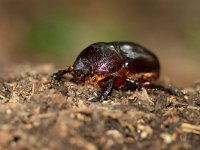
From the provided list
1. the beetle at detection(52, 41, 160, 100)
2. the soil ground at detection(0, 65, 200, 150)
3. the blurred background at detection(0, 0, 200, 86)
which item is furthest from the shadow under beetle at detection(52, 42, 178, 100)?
the blurred background at detection(0, 0, 200, 86)

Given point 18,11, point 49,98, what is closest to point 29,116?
point 49,98

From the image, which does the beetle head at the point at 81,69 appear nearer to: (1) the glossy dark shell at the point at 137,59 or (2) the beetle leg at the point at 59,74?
(2) the beetle leg at the point at 59,74

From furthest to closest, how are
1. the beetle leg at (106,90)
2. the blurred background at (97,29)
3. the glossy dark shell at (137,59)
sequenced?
the blurred background at (97,29) < the glossy dark shell at (137,59) < the beetle leg at (106,90)

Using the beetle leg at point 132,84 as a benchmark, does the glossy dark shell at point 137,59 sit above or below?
above

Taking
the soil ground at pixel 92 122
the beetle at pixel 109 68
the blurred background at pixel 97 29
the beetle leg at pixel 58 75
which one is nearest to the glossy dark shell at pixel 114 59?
the beetle at pixel 109 68

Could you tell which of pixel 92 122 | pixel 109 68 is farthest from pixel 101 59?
pixel 92 122

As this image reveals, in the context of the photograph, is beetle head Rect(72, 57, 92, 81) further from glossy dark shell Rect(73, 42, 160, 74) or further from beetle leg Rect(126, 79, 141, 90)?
beetle leg Rect(126, 79, 141, 90)

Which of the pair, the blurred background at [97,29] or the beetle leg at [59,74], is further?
the blurred background at [97,29]
